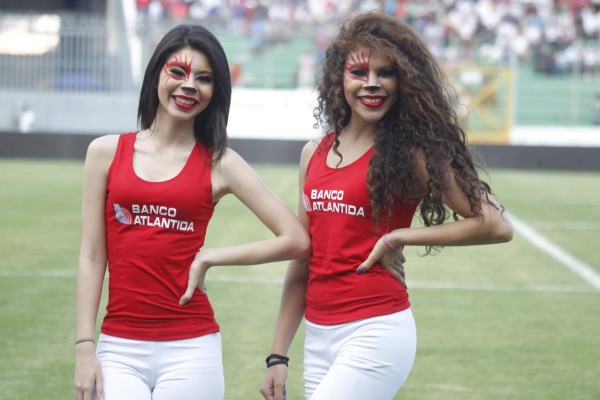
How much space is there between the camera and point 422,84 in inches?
157

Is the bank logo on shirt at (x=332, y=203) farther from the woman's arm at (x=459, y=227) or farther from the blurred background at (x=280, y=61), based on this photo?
the blurred background at (x=280, y=61)

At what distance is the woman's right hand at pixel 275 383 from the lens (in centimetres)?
415

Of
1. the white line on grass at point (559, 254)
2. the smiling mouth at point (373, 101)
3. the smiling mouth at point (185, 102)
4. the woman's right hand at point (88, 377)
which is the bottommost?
the white line on grass at point (559, 254)

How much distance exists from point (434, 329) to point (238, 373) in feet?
7.01

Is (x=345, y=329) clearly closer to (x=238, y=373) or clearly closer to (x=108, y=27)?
(x=238, y=373)

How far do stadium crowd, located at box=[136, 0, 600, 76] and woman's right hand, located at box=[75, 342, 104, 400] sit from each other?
93.8ft

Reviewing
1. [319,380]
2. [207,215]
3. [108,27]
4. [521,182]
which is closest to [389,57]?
[207,215]

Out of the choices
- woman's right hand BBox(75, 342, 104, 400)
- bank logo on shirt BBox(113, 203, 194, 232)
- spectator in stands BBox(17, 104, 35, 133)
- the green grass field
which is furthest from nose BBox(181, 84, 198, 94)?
spectator in stands BBox(17, 104, 35, 133)

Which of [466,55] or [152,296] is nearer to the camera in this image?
[152,296]

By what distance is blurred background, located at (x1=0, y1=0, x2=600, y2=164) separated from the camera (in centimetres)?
2716

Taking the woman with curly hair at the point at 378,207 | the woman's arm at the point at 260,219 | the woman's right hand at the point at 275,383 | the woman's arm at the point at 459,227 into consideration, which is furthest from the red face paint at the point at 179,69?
the woman's right hand at the point at 275,383

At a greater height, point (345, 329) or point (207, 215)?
point (207, 215)

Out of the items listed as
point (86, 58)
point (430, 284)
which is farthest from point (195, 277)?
point (86, 58)

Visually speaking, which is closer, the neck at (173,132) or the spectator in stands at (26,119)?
the neck at (173,132)
